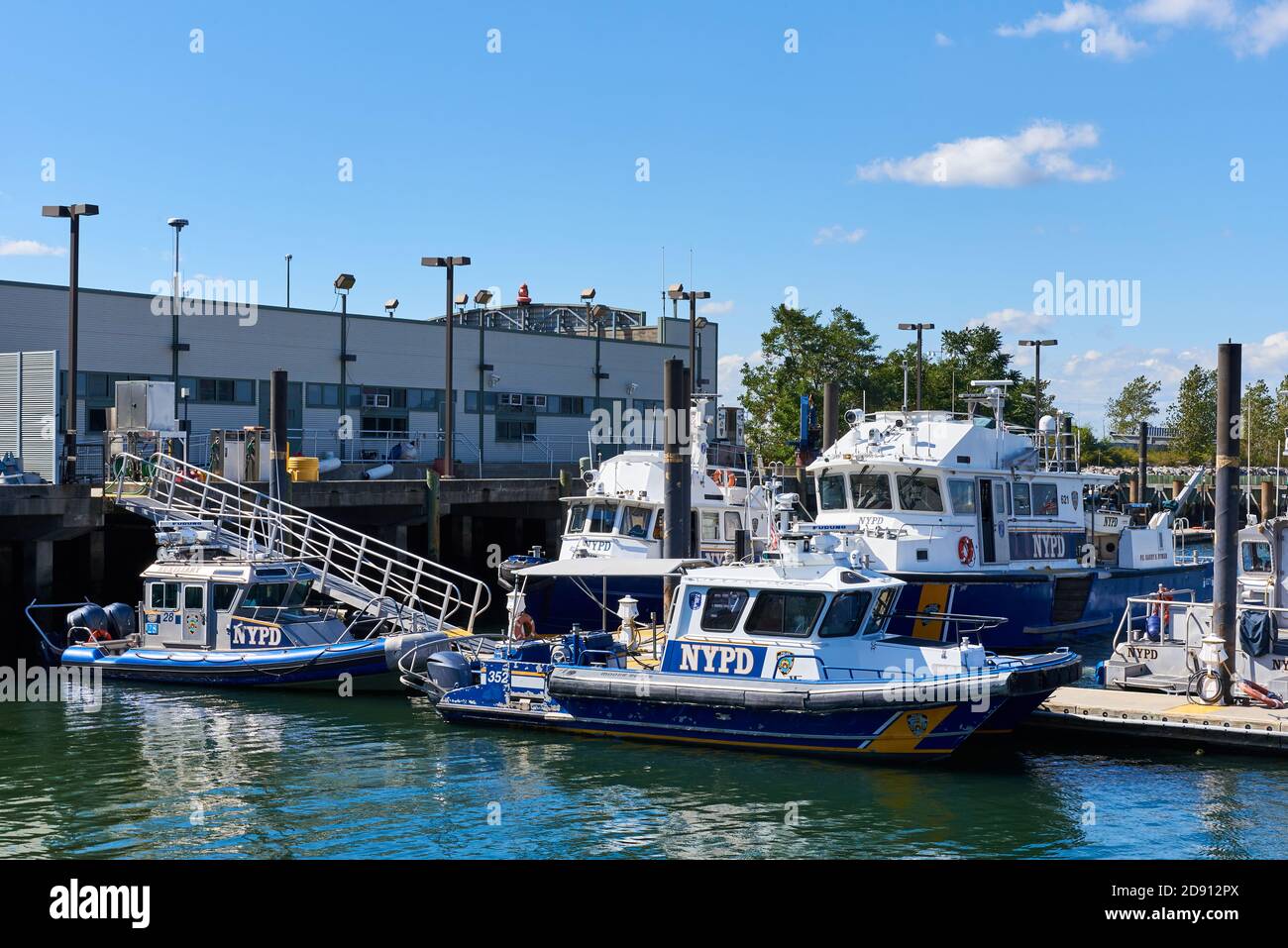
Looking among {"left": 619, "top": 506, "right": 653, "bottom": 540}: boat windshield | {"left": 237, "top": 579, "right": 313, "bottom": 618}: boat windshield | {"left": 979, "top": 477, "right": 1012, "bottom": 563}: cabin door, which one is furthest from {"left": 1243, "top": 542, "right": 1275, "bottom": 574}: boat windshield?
{"left": 237, "top": 579, "right": 313, "bottom": 618}: boat windshield

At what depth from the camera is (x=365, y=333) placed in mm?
44594

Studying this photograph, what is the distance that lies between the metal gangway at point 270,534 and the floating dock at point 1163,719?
9.03 metres

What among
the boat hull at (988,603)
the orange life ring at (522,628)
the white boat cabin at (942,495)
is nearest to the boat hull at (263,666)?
the orange life ring at (522,628)

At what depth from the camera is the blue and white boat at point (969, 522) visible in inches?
968

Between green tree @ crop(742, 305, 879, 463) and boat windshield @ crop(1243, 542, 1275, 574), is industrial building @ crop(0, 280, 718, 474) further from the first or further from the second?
boat windshield @ crop(1243, 542, 1275, 574)

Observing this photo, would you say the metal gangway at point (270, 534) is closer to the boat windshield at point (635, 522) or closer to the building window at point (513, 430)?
the boat windshield at point (635, 522)

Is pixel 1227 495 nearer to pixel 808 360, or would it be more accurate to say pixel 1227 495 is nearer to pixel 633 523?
pixel 633 523

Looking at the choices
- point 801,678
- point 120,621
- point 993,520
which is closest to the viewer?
point 801,678

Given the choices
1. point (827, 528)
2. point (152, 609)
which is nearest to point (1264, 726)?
point (827, 528)

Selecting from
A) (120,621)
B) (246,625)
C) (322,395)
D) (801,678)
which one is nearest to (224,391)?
(322,395)

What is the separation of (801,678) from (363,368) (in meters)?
30.2

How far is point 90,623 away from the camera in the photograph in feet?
77.5
